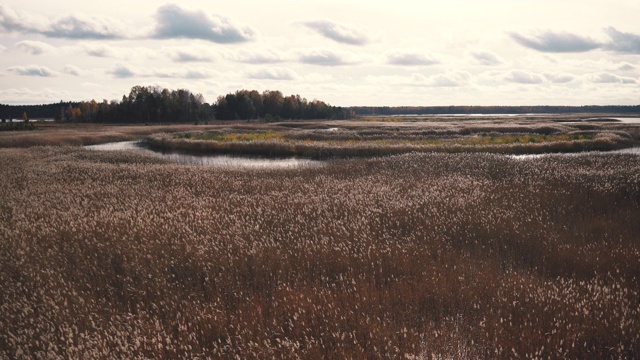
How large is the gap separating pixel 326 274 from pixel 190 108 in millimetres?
105526

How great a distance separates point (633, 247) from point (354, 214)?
648 centimetres

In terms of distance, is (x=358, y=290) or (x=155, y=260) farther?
(x=155, y=260)

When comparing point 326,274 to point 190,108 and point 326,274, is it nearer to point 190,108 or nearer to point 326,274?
point 326,274

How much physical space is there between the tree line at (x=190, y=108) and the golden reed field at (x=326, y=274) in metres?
Answer: 84.4

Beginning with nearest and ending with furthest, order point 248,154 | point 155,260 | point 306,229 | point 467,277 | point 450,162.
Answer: point 467,277, point 155,260, point 306,229, point 450,162, point 248,154

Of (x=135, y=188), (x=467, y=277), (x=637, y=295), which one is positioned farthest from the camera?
(x=135, y=188)

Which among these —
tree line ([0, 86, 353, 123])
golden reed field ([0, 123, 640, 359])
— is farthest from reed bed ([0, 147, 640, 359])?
tree line ([0, 86, 353, 123])

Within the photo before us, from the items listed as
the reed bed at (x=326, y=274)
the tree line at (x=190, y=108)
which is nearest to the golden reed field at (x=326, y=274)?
the reed bed at (x=326, y=274)

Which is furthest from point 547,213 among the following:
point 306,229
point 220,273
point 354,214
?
point 220,273

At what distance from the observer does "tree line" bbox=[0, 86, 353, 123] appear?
10606 centimetres

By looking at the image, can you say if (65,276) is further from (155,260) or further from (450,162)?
(450,162)

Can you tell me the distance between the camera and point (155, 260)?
9.20 meters

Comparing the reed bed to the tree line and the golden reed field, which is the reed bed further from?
Result: the tree line

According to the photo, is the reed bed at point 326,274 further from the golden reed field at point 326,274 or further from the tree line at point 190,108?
the tree line at point 190,108
